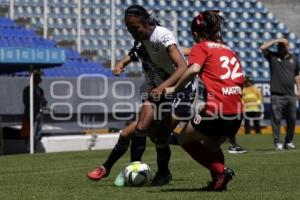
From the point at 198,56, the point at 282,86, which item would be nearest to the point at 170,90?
the point at 198,56

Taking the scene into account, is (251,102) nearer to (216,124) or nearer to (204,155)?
(204,155)

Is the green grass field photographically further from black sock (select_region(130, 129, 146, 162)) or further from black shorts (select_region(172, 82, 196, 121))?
black shorts (select_region(172, 82, 196, 121))

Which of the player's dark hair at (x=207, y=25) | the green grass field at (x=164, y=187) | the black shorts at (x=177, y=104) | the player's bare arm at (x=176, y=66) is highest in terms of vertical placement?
the player's dark hair at (x=207, y=25)

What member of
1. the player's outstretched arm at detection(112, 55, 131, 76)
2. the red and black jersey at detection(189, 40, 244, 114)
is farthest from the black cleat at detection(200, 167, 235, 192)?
the player's outstretched arm at detection(112, 55, 131, 76)

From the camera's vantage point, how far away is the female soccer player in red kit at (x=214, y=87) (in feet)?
23.6

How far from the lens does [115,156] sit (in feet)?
28.1

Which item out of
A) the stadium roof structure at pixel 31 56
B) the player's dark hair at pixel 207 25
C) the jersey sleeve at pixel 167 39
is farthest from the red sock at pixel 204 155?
the stadium roof structure at pixel 31 56

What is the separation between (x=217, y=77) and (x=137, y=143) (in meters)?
1.60

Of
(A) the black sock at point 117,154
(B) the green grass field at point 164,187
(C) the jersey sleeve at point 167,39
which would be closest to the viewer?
(B) the green grass field at point 164,187

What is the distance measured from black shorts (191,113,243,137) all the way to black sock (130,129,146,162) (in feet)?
3.74

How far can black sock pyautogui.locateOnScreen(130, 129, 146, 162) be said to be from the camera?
329 inches

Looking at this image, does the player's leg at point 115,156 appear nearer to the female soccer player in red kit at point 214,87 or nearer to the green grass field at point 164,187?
the green grass field at point 164,187

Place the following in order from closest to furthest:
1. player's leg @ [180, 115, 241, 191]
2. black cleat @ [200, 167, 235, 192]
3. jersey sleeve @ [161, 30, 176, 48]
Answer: player's leg @ [180, 115, 241, 191], black cleat @ [200, 167, 235, 192], jersey sleeve @ [161, 30, 176, 48]

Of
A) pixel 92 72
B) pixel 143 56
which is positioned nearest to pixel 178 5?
pixel 92 72
